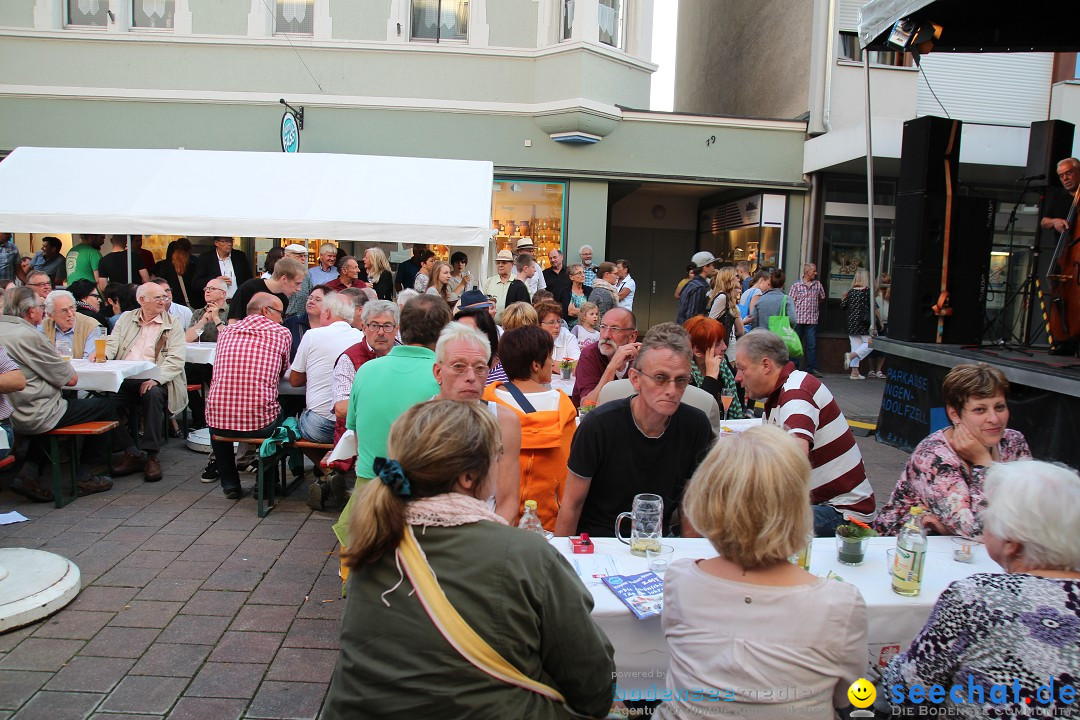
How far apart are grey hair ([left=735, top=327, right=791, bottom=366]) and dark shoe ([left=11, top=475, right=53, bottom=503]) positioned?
4.92 m

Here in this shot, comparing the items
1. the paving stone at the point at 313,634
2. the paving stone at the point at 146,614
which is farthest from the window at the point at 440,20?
the paving stone at the point at 313,634

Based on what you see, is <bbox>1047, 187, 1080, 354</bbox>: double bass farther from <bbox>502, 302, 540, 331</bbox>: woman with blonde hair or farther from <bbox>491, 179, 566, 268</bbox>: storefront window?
<bbox>491, 179, 566, 268</bbox>: storefront window

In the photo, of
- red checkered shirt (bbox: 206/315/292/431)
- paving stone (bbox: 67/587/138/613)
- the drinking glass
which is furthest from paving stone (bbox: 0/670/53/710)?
the drinking glass

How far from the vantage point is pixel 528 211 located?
12.6 m

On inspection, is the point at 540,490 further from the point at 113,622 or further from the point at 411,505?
the point at 113,622

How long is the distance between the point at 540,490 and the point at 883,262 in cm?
1120

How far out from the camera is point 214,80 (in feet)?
39.6

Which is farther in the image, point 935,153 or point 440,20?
point 440,20

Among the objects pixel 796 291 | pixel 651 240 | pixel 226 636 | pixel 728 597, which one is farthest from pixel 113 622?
pixel 651 240

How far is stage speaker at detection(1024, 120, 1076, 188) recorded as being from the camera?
802cm

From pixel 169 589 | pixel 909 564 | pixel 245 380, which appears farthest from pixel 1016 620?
pixel 245 380

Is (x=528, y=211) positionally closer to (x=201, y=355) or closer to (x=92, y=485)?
(x=201, y=355)

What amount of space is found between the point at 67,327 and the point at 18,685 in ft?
14.4

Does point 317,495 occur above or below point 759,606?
below
